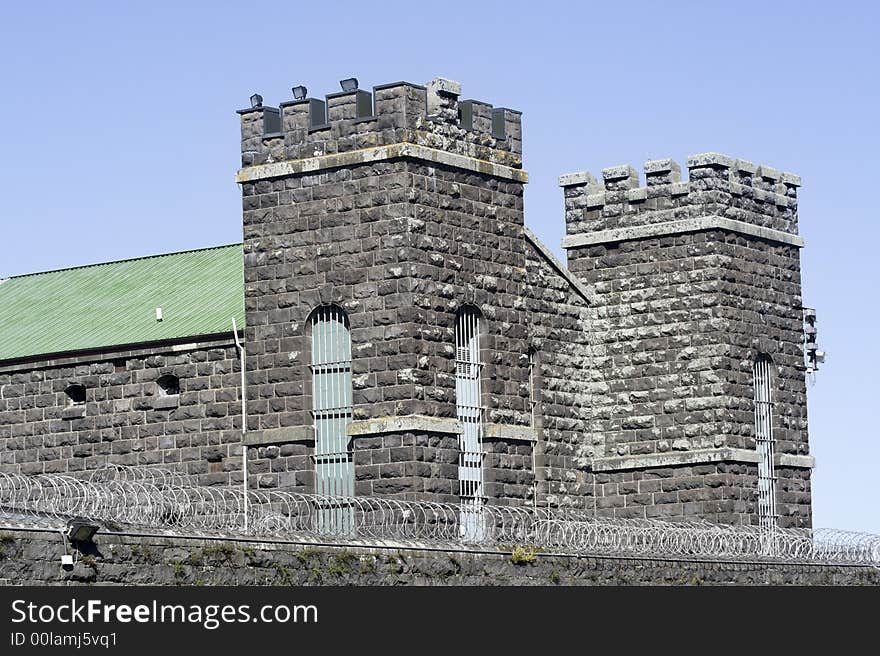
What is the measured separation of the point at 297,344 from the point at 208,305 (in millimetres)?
4727

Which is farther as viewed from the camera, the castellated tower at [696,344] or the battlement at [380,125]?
the castellated tower at [696,344]

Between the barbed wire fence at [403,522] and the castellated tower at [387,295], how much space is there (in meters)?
0.56

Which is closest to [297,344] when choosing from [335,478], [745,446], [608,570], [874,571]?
[335,478]

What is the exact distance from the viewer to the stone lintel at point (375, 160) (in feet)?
144

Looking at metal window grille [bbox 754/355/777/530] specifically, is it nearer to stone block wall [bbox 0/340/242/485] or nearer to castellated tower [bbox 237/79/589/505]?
castellated tower [bbox 237/79/589/505]

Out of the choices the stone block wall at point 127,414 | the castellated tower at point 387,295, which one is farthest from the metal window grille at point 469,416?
the stone block wall at point 127,414

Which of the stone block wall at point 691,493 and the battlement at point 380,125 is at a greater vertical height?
the battlement at point 380,125

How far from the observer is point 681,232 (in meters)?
50.7

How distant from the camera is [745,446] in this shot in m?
49.8

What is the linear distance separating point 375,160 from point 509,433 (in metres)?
6.32

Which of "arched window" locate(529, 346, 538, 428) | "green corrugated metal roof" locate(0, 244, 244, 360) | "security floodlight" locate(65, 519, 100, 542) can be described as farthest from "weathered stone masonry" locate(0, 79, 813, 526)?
"security floodlight" locate(65, 519, 100, 542)

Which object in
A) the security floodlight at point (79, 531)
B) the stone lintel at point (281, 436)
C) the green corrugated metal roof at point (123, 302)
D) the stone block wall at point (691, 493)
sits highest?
the green corrugated metal roof at point (123, 302)

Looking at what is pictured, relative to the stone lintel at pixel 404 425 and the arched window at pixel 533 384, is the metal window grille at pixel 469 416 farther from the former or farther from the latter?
the arched window at pixel 533 384

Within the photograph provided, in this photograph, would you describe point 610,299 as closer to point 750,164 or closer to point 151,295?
point 750,164
